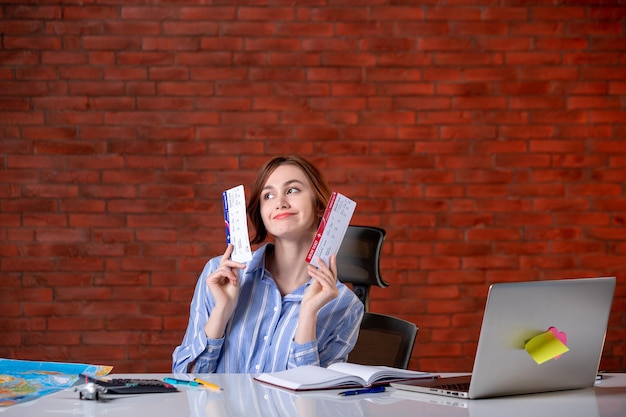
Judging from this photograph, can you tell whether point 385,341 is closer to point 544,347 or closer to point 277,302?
point 277,302

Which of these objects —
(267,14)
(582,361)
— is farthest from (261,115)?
(582,361)

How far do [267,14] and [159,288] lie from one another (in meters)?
1.48

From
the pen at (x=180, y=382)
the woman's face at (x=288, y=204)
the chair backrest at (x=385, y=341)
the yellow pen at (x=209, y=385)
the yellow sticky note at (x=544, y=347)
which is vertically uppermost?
the woman's face at (x=288, y=204)

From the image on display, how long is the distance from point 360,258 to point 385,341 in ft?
1.05

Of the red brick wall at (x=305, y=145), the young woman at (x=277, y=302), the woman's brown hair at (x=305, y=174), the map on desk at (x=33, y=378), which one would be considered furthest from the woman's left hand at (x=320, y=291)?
the red brick wall at (x=305, y=145)

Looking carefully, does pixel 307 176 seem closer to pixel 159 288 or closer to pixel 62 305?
pixel 159 288

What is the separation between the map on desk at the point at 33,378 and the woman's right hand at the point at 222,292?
33 centimetres

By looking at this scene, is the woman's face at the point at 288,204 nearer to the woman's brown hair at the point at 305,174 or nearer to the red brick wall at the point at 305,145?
the woman's brown hair at the point at 305,174

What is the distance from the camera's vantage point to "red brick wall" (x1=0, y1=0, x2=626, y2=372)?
3.81 m

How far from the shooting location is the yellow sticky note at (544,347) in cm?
156

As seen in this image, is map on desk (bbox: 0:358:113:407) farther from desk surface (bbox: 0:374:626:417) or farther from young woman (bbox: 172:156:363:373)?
young woman (bbox: 172:156:363:373)

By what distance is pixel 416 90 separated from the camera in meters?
→ 3.89

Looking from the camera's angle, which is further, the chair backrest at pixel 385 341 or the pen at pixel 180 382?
the chair backrest at pixel 385 341

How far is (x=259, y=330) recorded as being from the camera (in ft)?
7.14
